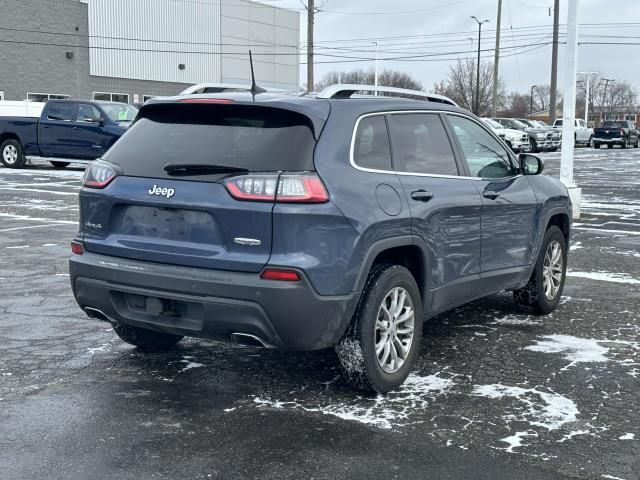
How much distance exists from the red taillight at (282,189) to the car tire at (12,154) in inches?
838

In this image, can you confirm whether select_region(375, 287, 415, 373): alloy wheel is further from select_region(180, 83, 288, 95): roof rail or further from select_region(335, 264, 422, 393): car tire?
select_region(180, 83, 288, 95): roof rail

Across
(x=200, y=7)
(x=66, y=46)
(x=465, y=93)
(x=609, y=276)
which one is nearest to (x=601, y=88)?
(x=465, y=93)

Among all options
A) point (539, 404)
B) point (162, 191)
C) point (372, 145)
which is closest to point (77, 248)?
point (162, 191)

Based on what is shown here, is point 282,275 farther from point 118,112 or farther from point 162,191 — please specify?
point 118,112

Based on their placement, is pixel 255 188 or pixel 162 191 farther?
pixel 162 191

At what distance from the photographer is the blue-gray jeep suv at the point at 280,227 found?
180 inches

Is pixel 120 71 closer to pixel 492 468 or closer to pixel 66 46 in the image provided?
pixel 66 46

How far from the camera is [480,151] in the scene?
634 cm

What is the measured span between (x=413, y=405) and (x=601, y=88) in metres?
141

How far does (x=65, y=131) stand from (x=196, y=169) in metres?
19.4

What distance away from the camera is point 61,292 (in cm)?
793

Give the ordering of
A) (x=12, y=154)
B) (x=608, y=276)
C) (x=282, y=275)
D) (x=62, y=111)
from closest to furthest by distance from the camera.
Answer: (x=282, y=275)
(x=608, y=276)
(x=62, y=111)
(x=12, y=154)

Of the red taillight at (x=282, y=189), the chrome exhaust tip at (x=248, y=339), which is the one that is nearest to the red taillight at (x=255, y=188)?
the red taillight at (x=282, y=189)

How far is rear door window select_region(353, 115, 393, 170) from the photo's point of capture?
5.03m
